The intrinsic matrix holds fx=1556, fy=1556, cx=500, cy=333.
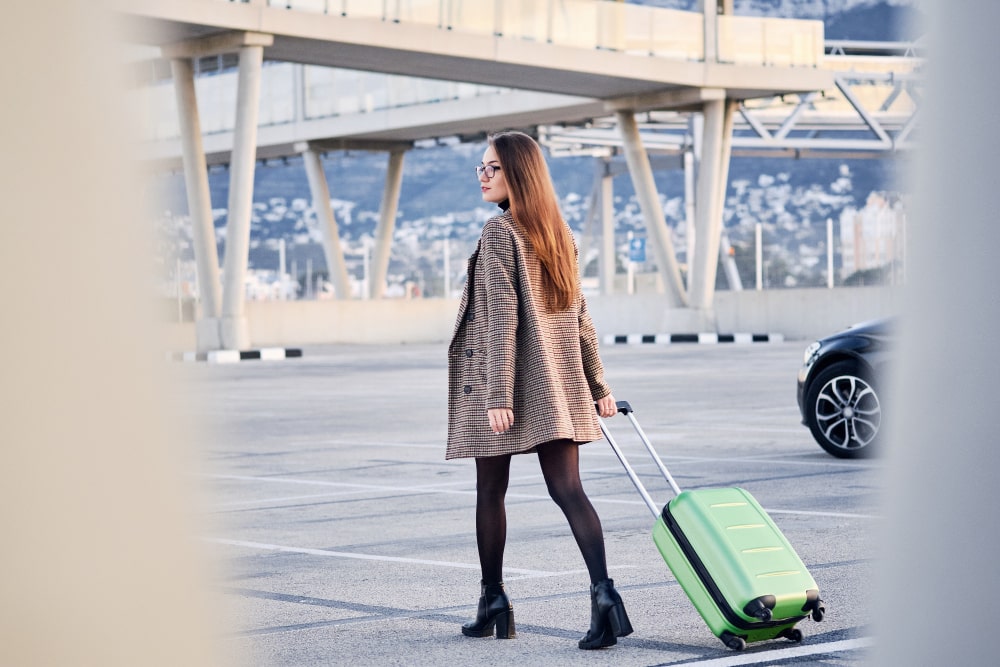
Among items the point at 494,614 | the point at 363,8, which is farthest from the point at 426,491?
the point at 363,8

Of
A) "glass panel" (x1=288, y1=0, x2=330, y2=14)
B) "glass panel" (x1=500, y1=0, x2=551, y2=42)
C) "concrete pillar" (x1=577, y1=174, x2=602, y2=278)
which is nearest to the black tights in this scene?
"glass panel" (x1=288, y1=0, x2=330, y2=14)

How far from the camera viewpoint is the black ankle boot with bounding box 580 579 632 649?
505 cm

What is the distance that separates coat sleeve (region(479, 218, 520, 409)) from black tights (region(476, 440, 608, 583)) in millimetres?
270

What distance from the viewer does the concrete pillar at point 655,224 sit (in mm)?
44250

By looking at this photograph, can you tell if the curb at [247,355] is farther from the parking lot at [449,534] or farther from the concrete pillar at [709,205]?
the parking lot at [449,534]

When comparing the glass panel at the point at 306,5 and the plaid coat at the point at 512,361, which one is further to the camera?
the glass panel at the point at 306,5

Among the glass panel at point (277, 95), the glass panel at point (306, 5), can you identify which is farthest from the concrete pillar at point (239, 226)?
the glass panel at point (277, 95)

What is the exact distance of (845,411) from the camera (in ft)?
37.8

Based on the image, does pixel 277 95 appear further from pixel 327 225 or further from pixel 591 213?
pixel 591 213

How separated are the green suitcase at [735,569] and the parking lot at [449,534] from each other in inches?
4.5

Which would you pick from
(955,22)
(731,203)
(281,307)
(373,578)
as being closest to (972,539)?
(955,22)

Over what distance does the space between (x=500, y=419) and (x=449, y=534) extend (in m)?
3.02

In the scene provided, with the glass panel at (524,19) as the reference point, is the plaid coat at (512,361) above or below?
below

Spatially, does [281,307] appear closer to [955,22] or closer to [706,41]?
[706,41]
